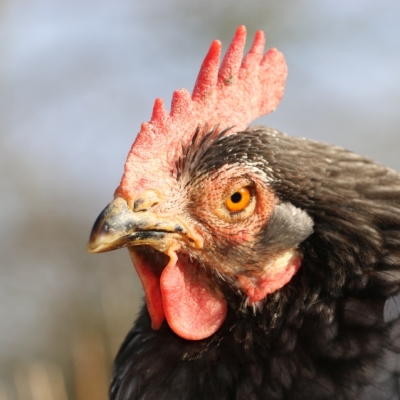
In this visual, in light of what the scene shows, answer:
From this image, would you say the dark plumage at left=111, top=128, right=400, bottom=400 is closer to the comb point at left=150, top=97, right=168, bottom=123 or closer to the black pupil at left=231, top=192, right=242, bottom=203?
the black pupil at left=231, top=192, right=242, bottom=203

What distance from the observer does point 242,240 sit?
2.54m

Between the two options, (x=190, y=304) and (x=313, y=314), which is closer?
(x=313, y=314)

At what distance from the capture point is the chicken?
2352 millimetres

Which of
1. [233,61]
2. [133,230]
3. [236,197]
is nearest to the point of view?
[133,230]

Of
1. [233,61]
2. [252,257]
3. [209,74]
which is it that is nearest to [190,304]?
[252,257]

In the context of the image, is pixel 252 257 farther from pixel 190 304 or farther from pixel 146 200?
pixel 146 200

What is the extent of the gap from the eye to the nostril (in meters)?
0.29

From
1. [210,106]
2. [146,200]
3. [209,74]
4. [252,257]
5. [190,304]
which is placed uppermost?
[209,74]

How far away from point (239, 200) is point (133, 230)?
45 cm

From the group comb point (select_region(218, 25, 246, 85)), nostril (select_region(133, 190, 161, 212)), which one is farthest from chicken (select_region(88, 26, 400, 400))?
comb point (select_region(218, 25, 246, 85))

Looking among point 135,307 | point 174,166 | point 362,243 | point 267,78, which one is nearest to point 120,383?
point 174,166

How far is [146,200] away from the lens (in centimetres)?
244

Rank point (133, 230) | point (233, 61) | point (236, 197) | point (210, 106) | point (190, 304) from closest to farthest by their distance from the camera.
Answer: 1. point (133, 230)
2. point (236, 197)
3. point (190, 304)
4. point (210, 106)
5. point (233, 61)

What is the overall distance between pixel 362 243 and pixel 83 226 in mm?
7760
